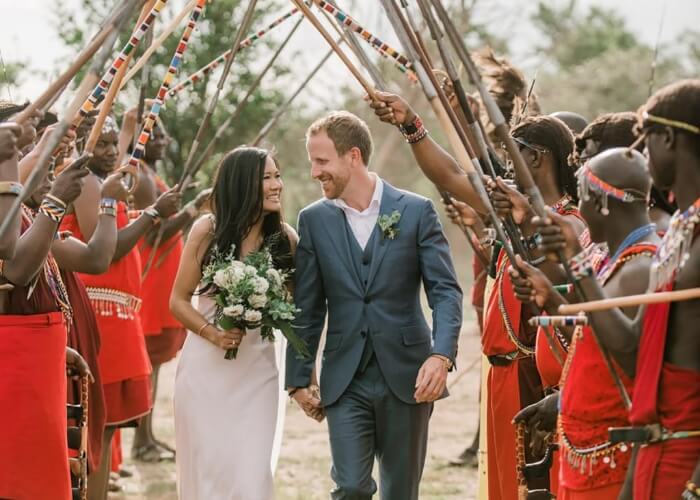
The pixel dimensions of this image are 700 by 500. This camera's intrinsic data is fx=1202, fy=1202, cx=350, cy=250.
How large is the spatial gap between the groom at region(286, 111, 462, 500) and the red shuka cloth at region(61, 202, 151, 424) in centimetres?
184

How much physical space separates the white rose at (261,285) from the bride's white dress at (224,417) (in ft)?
1.59

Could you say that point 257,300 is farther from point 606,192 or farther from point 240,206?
point 606,192

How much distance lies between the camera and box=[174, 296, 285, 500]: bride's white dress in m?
6.45

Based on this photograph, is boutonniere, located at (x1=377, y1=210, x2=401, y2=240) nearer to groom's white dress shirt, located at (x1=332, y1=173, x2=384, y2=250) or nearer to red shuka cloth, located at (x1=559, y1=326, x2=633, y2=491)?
groom's white dress shirt, located at (x1=332, y1=173, x2=384, y2=250)

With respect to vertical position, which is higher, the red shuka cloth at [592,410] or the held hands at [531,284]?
the held hands at [531,284]

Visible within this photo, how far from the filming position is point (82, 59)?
4.19m

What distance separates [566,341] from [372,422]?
1.41 meters

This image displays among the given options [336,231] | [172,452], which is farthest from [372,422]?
[172,452]

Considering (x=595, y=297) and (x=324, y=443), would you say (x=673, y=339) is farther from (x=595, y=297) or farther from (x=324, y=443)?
(x=324, y=443)

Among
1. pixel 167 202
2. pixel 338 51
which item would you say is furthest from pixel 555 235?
pixel 167 202

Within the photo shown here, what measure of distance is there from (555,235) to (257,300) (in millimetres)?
2498

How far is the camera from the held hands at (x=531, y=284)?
4164 millimetres

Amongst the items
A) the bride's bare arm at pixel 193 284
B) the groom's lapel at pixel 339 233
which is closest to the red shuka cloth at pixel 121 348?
the bride's bare arm at pixel 193 284

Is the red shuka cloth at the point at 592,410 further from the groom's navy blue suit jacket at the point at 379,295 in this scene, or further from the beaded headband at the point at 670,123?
the groom's navy blue suit jacket at the point at 379,295
